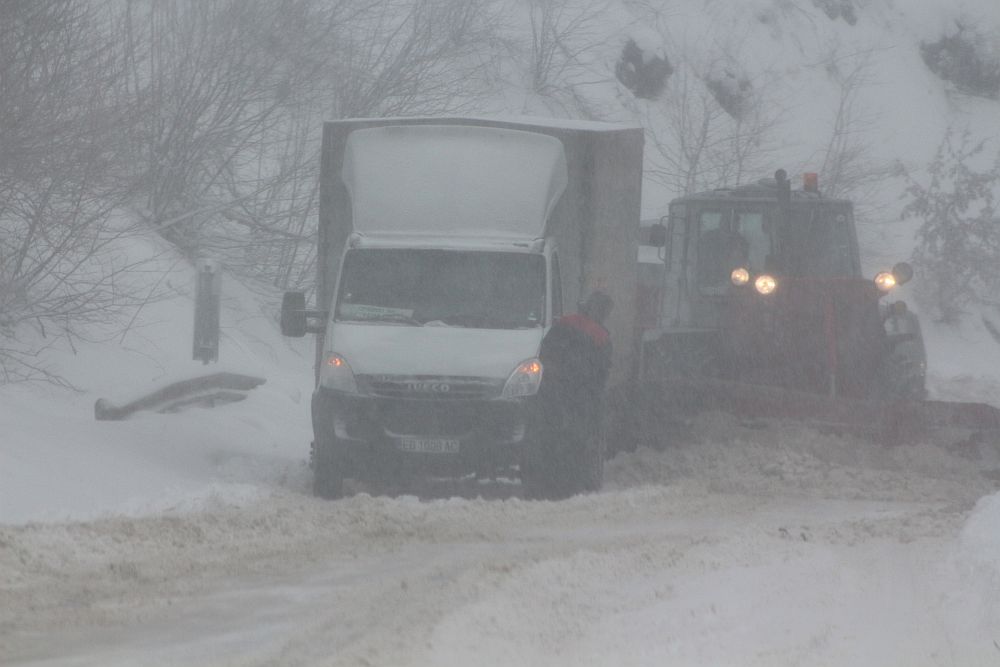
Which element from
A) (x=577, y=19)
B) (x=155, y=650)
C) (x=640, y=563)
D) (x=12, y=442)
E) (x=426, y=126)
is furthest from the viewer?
(x=577, y=19)

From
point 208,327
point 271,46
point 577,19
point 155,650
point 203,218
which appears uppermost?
point 577,19

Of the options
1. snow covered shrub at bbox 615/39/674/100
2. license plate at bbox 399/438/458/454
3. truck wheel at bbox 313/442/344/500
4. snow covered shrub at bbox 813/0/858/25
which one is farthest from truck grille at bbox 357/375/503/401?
snow covered shrub at bbox 813/0/858/25

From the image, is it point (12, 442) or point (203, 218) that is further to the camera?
point (203, 218)

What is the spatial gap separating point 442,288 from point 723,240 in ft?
15.7

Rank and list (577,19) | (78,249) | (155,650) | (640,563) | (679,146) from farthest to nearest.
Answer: (577,19)
(679,146)
(78,249)
(640,563)
(155,650)

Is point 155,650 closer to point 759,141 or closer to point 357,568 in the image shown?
point 357,568

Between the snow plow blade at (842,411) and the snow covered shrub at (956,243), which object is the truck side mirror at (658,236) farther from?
the snow covered shrub at (956,243)

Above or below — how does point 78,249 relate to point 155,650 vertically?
above

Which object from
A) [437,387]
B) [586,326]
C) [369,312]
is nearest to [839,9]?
[586,326]

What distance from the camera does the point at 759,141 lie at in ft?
141

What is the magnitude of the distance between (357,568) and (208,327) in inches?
399

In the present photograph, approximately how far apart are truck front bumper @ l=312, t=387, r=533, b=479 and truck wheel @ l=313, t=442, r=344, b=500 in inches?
1.8

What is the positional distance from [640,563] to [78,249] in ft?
36.2

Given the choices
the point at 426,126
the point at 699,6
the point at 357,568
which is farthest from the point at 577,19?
the point at 357,568
